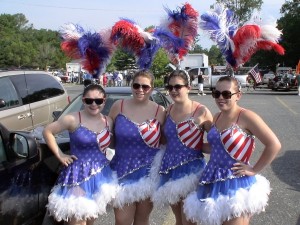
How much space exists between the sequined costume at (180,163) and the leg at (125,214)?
22 cm

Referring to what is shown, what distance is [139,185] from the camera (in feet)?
10.6

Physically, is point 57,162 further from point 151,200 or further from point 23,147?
point 151,200

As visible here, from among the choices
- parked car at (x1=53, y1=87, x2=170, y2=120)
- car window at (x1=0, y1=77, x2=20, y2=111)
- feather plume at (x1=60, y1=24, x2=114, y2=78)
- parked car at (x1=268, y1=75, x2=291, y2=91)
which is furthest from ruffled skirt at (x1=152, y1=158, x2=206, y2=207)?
parked car at (x1=268, y1=75, x2=291, y2=91)

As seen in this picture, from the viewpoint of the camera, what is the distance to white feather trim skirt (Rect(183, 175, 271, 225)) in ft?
9.36

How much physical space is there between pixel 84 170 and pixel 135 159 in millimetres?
432

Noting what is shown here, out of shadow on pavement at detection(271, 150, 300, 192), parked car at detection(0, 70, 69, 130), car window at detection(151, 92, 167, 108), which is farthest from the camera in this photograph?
parked car at detection(0, 70, 69, 130)

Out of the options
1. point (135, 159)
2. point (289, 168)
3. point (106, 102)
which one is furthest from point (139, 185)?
point (289, 168)

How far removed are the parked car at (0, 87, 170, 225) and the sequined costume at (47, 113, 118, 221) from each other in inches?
4.3

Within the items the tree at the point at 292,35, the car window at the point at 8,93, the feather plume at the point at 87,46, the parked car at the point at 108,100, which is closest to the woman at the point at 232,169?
the feather plume at the point at 87,46

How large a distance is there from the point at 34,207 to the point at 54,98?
5.35 metres

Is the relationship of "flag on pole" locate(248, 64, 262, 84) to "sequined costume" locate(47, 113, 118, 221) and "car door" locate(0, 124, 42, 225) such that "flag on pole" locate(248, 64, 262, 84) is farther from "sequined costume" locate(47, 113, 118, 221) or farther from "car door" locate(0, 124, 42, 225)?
"car door" locate(0, 124, 42, 225)

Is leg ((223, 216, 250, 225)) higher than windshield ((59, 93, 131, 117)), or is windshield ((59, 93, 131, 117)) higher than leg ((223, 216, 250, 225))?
windshield ((59, 93, 131, 117))

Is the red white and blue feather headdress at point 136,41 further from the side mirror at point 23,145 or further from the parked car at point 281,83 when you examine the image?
the parked car at point 281,83

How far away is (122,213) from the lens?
3295 mm
